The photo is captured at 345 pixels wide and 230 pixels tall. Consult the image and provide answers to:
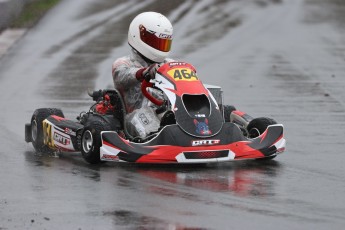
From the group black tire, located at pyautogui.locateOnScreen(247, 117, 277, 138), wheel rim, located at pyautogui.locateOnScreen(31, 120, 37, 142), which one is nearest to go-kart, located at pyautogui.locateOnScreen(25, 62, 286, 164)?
black tire, located at pyautogui.locateOnScreen(247, 117, 277, 138)

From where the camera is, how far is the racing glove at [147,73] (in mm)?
11203

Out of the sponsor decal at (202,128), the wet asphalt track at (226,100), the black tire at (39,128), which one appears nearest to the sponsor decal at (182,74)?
the sponsor decal at (202,128)

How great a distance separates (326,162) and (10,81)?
29.5 feet

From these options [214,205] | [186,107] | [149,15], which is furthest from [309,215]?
[149,15]

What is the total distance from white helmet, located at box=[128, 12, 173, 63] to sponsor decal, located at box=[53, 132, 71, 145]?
124 cm

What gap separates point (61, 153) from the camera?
472 inches

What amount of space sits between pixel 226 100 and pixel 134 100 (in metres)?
5.46

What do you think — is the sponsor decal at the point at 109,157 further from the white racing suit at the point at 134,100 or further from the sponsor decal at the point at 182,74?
the sponsor decal at the point at 182,74

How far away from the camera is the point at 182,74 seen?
36.6 feet

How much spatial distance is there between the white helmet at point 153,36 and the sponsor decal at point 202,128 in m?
1.31

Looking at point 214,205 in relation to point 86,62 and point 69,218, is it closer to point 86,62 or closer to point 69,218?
point 69,218

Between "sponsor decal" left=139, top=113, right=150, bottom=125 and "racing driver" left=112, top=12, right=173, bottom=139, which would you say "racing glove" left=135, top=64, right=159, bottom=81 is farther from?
"sponsor decal" left=139, top=113, right=150, bottom=125

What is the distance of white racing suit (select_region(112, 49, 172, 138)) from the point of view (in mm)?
11188

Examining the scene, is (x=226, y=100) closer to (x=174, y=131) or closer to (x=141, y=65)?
(x=141, y=65)
